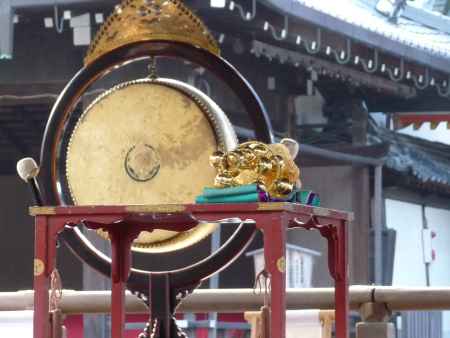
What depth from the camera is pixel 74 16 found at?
9445 millimetres

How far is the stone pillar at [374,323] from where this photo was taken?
14.8 feet

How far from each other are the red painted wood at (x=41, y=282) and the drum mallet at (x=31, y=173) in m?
0.73

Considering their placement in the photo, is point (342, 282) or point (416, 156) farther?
point (416, 156)

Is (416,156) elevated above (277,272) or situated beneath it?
elevated above

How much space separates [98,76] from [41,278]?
3.71 ft

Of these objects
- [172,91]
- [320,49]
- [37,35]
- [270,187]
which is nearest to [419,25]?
[320,49]

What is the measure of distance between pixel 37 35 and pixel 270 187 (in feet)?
22.4

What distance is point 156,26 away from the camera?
13.9 feet

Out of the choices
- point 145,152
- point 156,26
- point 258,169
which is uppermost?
point 156,26

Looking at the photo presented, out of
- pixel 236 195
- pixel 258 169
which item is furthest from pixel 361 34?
pixel 236 195

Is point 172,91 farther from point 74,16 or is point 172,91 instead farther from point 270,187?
point 74,16

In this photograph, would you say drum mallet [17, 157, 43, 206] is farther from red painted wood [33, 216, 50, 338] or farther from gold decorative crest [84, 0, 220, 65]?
red painted wood [33, 216, 50, 338]

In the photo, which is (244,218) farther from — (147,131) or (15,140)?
(15,140)

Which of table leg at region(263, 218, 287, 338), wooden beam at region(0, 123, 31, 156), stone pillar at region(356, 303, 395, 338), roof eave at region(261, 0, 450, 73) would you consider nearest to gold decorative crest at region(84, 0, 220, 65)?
stone pillar at region(356, 303, 395, 338)
